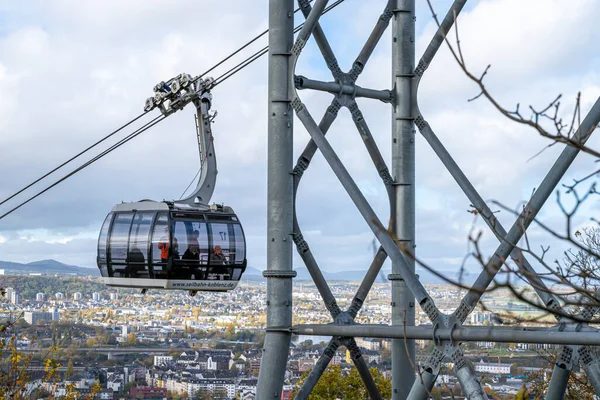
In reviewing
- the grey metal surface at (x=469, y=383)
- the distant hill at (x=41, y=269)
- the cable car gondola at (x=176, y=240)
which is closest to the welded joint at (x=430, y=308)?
the grey metal surface at (x=469, y=383)

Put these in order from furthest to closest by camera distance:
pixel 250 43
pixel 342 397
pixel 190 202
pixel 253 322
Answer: pixel 253 322
pixel 342 397
pixel 190 202
pixel 250 43

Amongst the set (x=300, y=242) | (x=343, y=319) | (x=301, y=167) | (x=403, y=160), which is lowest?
(x=343, y=319)

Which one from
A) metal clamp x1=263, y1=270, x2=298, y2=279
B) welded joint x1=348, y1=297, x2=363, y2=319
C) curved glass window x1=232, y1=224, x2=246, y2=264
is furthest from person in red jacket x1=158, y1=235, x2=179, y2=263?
metal clamp x1=263, y1=270, x2=298, y2=279

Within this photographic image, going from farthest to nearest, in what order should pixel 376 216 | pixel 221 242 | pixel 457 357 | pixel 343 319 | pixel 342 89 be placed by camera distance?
pixel 221 242 → pixel 342 89 → pixel 343 319 → pixel 376 216 → pixel 457 357

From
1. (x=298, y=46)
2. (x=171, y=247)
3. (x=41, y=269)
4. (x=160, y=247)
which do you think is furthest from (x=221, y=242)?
(x=41, y=269)

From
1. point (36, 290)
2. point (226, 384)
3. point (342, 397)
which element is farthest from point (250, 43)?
point (36, 290)

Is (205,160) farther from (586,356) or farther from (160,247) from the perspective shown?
(586,356)

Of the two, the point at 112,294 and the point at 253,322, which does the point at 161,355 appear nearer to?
the point at 253,322
